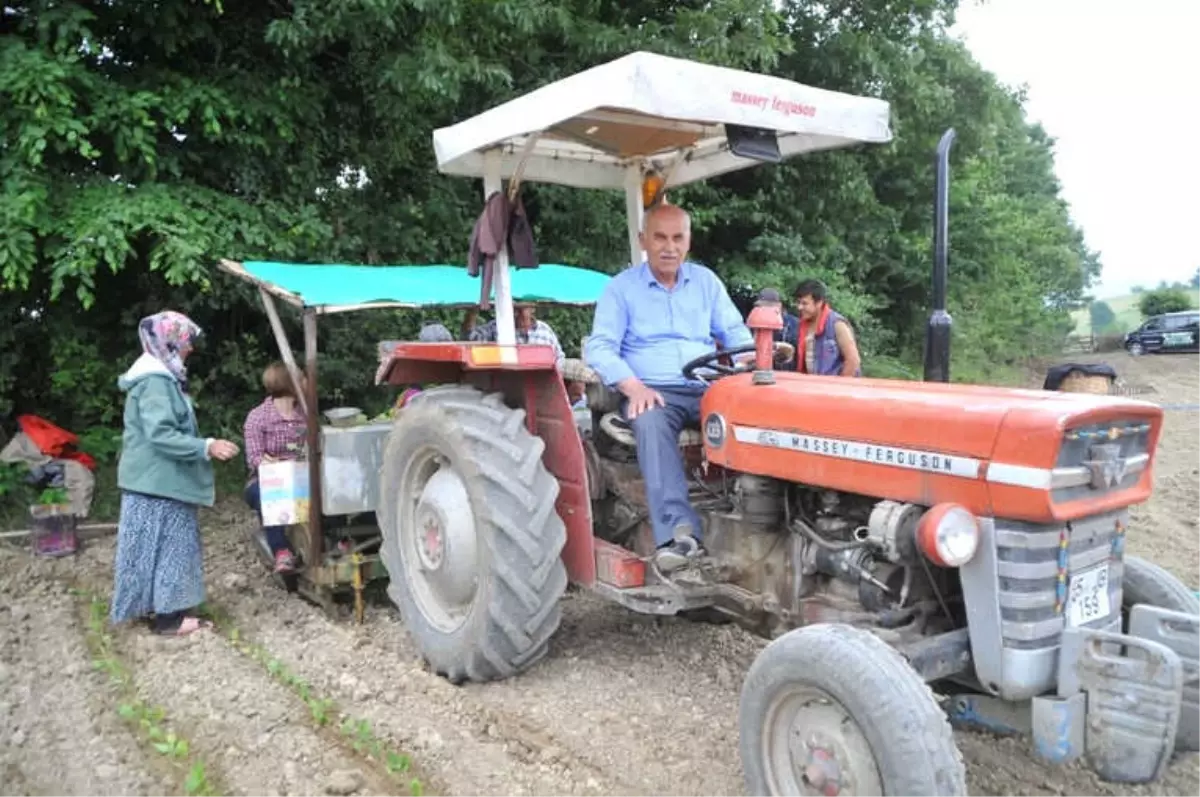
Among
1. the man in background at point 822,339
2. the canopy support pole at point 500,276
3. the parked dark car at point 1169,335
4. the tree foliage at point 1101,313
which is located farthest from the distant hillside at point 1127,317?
the canopy support pole at point 500,276

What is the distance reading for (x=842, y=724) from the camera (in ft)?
7.80

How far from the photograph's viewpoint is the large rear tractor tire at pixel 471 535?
341cm

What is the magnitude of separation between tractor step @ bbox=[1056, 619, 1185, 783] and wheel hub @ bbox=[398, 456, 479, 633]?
80.0 inches

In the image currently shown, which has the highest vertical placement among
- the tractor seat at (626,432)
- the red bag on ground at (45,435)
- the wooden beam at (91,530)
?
the tractor seat at (626,432)

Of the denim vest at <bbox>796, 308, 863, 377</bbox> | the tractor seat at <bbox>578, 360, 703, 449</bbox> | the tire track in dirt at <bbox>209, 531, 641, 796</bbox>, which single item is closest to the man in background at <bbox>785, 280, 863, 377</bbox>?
the denim vest at <bbox>796, 308, 863, 377</bbox>

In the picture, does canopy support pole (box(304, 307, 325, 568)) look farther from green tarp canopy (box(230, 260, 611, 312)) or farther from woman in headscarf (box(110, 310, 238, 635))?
woman in headscarf (box(110, 310, 238, 635))

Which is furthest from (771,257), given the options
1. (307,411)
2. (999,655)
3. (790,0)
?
(999,655)

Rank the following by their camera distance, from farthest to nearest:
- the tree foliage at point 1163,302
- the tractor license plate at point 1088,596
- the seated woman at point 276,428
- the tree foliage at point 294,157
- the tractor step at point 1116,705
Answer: the tree foliage at point 1163,302 < the tree foliage at point 294,157 < the seated woman at point 276,428 < the tractor license plate at point 1088,596 < the tractor step at point 1116,705

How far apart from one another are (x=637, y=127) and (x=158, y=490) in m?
2.67

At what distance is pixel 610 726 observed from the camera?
330cm

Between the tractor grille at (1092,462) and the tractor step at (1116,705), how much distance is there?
1.15 ft

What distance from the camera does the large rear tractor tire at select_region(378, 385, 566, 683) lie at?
11.2ft

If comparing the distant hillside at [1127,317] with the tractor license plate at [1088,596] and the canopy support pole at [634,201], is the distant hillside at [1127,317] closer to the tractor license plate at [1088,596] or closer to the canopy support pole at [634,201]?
the canopy support pole at [634,201]

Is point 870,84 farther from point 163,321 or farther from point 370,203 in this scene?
point 163,321
